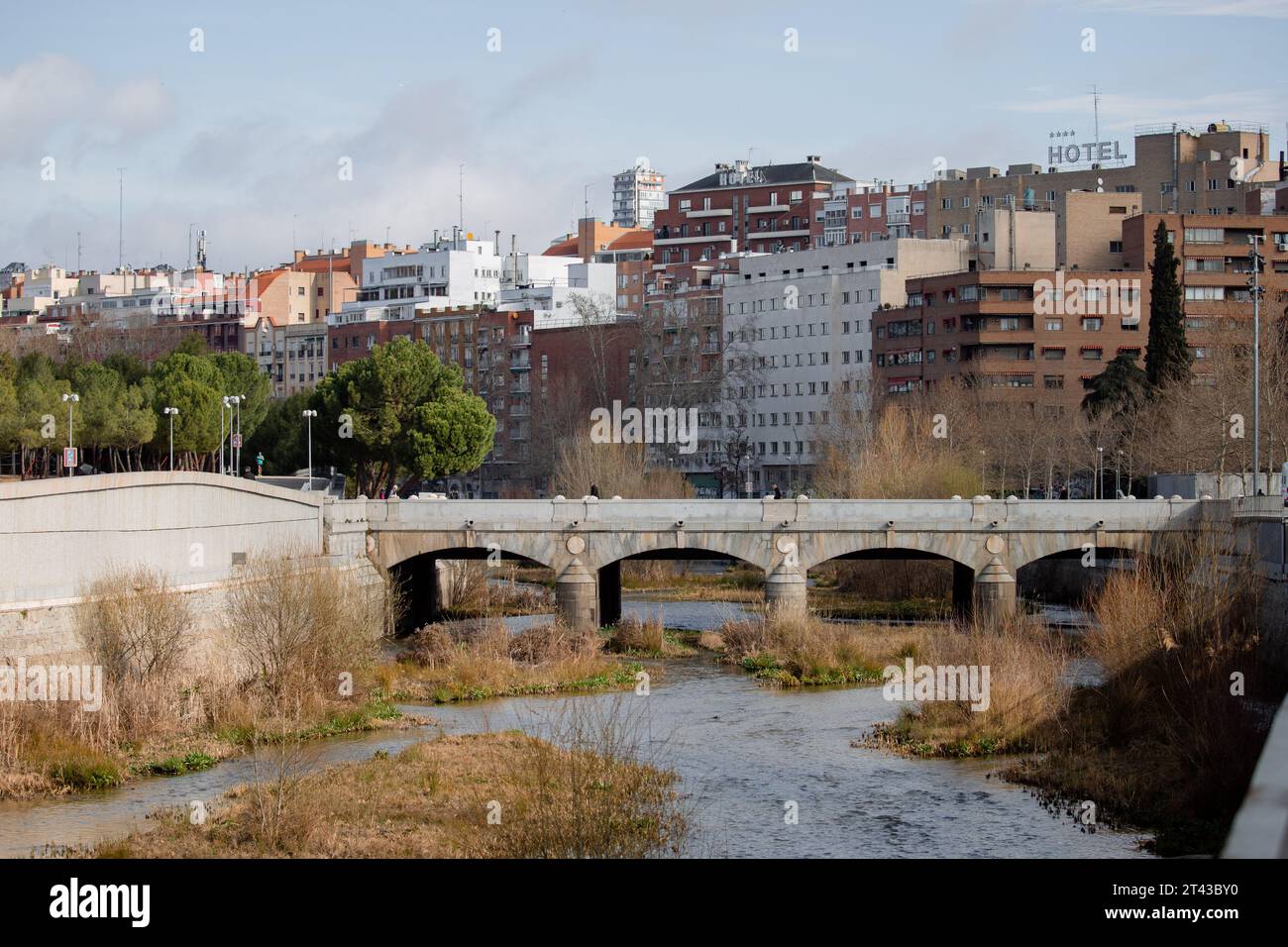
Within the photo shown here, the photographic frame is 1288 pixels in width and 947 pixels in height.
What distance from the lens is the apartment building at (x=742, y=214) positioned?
150m

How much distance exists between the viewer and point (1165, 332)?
79.2 m

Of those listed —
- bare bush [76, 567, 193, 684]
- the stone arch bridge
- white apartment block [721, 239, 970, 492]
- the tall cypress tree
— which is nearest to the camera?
bare bush [76, 567, 193, 684]

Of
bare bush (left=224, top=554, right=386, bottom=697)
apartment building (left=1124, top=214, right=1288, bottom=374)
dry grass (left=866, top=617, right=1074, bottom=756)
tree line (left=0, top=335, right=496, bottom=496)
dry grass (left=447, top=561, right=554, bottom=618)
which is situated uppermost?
apartment building (left=1124, top=214, right=1288, bottom=374)

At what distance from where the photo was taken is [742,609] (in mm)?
58969

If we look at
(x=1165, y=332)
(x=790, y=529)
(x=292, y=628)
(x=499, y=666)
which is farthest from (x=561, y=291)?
(x=292, y=628)

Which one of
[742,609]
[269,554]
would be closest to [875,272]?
[742,609]

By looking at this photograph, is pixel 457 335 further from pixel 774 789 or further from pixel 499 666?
pixel 774 789

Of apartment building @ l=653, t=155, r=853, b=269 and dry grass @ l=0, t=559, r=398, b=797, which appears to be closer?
dry grass @ l=0, t=559, r=398, b=797

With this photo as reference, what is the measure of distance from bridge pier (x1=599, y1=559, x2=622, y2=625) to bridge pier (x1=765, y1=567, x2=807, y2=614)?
21.2 feet

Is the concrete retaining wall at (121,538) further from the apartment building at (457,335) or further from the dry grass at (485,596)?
the apartment building at (457,335)

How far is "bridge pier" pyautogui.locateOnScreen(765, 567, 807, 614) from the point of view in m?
55.6

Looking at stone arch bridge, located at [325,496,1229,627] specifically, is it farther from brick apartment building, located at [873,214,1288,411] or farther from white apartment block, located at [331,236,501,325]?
white apartment block, located at [331,236,501,325]

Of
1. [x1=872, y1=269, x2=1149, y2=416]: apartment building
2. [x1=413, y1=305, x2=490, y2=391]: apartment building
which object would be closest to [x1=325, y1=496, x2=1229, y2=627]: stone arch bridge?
[x1=872, y1=269, x2=1149, y2=416]: apartment building
